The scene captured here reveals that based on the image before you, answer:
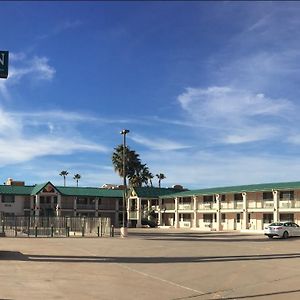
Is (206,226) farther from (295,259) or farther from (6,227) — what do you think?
(295,259)

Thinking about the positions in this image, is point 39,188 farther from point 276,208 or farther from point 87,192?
point 276,208

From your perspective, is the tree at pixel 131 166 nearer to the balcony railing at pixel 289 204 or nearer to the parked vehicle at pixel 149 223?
the parked vehicle at pixel 149 223

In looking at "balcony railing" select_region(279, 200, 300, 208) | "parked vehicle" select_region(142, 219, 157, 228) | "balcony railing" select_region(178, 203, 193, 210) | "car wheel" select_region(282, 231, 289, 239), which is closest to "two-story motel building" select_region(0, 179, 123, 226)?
"parked vehicle" select_region(142, 219, 157, 228)

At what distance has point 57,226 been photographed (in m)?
43.8

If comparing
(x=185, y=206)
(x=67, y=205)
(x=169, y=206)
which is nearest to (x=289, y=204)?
(x=185, y=206)

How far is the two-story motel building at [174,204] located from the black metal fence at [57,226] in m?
18.1

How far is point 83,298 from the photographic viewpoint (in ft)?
39.4

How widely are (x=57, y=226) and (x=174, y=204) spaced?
37887mm

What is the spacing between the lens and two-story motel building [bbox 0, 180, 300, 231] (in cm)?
5947

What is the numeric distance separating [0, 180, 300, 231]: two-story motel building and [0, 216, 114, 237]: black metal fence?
18148 mm

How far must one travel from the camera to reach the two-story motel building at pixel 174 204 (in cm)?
5947

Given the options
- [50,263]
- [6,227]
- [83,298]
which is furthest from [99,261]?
[6,227]

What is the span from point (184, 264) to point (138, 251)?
645cm

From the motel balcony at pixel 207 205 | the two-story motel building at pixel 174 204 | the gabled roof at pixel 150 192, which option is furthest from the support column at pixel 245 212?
the gabled roof at pixel 150 192
